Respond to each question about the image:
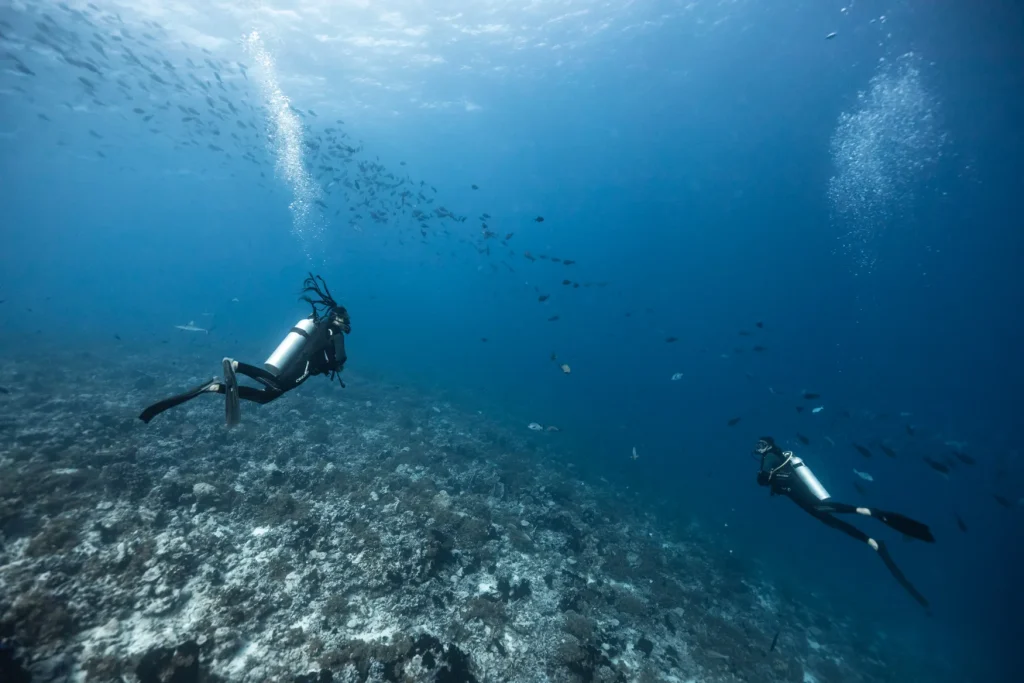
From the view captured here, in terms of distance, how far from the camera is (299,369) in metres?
6.63

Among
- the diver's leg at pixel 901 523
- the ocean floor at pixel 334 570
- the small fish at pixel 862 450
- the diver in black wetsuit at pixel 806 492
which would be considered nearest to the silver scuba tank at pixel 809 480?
the diver in black wetsuit at pixel 806 492

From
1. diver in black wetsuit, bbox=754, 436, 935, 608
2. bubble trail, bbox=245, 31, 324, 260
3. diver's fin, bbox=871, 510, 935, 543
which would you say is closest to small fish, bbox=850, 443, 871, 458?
diver in black wetsuit, bbox=754, 436, 935, 608

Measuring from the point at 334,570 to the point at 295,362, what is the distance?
455 centimetres

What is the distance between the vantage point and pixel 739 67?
1280 inches

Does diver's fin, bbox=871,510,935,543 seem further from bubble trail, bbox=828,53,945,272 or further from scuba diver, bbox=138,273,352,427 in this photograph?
bubble trail, bbox=828,53,945,272

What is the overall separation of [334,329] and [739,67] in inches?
1607

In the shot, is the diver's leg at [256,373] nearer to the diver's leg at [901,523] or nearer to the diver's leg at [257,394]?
the diver's leg at [257,394]

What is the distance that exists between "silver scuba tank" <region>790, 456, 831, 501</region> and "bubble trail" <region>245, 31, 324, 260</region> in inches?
1422

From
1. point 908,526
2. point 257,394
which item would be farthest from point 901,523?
point 257,394

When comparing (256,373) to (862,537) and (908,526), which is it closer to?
(908,526)

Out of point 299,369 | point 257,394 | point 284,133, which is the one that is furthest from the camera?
point 284,133

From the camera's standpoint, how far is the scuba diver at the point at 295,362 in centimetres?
562

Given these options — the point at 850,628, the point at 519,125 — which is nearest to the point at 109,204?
the point at 519,125

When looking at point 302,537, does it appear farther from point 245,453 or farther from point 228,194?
point 228,194
